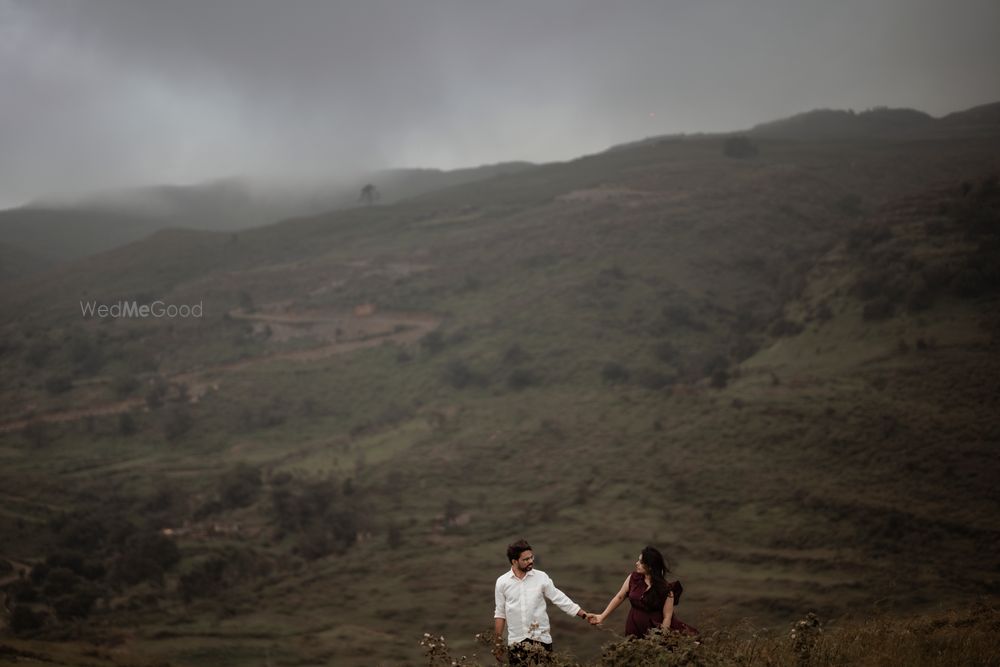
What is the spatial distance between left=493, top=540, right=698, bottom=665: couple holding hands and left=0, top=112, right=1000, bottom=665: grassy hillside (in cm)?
1102

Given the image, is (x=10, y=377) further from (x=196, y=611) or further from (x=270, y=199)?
(x=270, y=199)

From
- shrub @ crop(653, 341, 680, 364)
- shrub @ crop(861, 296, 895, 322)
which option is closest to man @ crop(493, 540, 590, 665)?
shrub @ crop(861, 296, 895, 322)

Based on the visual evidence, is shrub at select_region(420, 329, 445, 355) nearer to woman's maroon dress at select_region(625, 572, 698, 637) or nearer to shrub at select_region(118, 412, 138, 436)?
shrub at select_region(118, 412, 138, 436)

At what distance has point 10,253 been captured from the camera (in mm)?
129125

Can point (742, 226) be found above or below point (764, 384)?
above

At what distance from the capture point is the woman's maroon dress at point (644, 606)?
814cm

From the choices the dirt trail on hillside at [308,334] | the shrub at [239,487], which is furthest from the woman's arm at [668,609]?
the dirt trail on hillside at [308,334]

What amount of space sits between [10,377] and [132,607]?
47642 millimetres

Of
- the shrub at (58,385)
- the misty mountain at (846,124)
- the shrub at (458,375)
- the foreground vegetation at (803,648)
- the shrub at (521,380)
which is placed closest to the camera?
the foreground vegetation at (803,648)

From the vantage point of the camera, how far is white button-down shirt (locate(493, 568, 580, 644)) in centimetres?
809

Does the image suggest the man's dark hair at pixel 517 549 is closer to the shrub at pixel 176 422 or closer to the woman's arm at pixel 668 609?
the woman's arm at pixel 668 609

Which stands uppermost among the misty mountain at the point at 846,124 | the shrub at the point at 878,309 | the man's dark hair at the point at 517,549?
the misty mountain at the point at 846,124

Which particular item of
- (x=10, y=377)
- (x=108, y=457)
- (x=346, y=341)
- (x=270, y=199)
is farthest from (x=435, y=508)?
(x=270, y=199)

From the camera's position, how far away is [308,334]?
233ft
